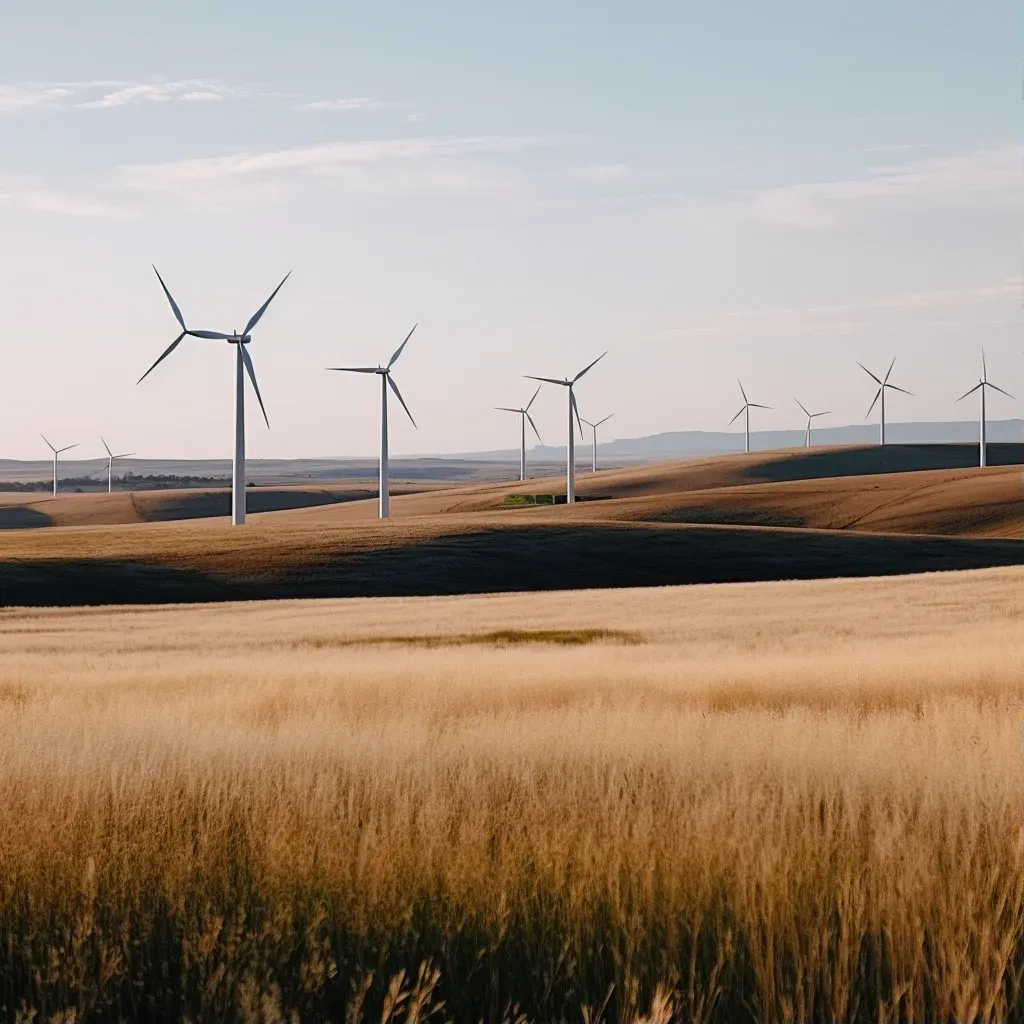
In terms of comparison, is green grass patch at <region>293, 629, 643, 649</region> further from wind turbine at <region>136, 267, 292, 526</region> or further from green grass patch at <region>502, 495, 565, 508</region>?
green grass patch at <region>502, 495, 565, 508</region>

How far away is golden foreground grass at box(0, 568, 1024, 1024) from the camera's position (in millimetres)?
5988

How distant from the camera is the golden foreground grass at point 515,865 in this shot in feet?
19.6

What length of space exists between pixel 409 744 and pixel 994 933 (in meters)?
5.21

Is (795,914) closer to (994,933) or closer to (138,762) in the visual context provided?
(994,933)

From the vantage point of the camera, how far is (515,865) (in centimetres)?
708

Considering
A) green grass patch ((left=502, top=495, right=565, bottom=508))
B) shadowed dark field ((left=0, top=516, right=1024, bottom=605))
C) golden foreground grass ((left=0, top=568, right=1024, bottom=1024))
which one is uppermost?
golden foreground grass ((left=0, top=568, right=1024, bottom=1024))

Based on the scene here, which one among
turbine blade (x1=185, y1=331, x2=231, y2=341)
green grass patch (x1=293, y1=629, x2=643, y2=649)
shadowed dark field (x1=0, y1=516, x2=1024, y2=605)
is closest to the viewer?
green grass patch (x1=293, y1=629, x2=643, y2=649)

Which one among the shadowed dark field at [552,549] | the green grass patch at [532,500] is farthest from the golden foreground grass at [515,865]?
the green grass patch at [532,500]

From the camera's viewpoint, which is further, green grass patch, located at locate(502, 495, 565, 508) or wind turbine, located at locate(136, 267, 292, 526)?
green grass patch, located at locate(502, 495, 565, 508)

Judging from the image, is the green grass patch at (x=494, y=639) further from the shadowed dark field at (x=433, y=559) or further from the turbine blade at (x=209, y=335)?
the turbine blade at (x=209, y=335)

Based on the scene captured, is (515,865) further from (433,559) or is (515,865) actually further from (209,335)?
(209,335)

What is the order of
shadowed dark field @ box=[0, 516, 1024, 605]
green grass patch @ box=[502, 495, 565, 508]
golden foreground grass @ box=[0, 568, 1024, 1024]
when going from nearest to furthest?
golden foreground grass @ box=[0, 568, 1024, 1024] → shadowed dark field @ box=[0, 516, 1024, 605] → green grass patch @ box=[502, 495, 565, 508]

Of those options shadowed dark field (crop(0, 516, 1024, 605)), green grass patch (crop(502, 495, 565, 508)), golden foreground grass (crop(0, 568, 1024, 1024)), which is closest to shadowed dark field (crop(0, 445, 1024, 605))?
shadowed dark field (crop(0, 516, 1024, 605))

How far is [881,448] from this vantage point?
193 metres
